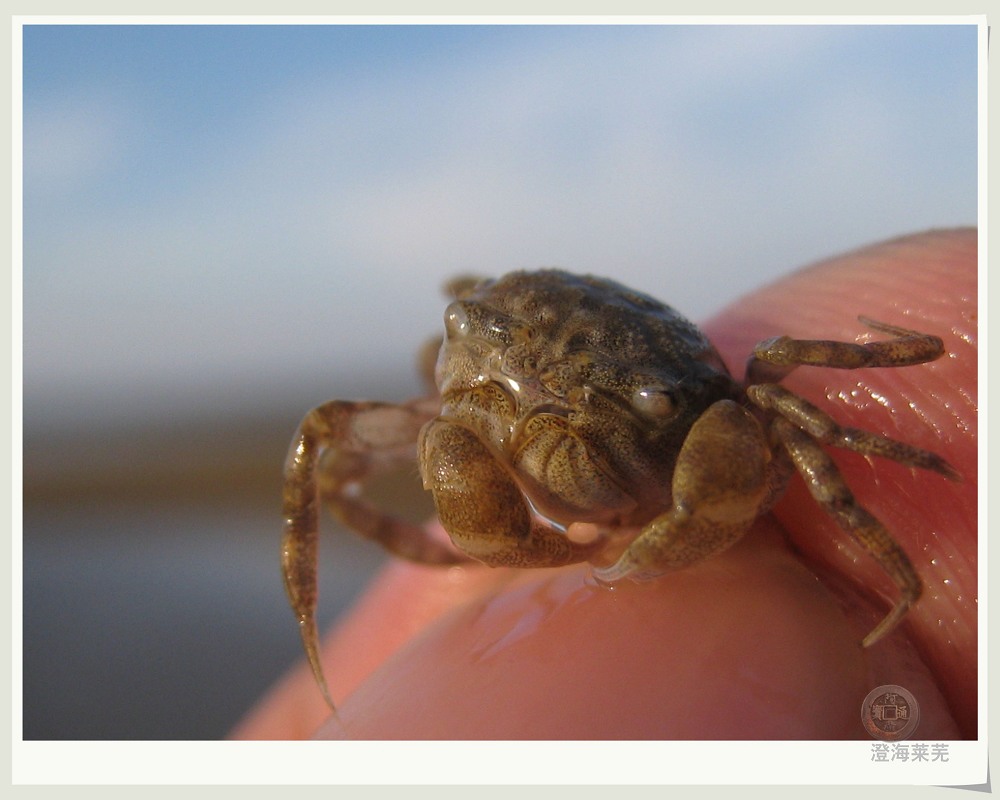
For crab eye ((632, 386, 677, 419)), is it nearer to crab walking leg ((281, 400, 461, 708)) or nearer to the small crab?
the small crab

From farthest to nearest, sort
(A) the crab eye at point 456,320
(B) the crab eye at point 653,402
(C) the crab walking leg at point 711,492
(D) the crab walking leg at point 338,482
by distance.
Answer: (D) the crab walking leg at point 338,482 < (A) the crab eye at point 456,320 < (B) the crab eye at point 653,402 < (C) the crab walking leg at point 711,492

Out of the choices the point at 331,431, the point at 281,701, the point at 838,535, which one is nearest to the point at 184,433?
the point at 281,701

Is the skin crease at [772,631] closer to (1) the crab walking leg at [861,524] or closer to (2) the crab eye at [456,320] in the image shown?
(1) the crab walking leg at [861,524]

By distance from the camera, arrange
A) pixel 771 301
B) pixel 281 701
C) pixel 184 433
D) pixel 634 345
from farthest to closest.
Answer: pixel 184 433, pixel 281 701, pixel 771 301, pixel 634 345

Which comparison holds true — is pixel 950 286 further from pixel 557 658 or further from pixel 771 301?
pixel 557 658

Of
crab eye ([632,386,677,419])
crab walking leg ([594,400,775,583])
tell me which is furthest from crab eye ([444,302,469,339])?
crab walking leg ([594,400,775,583])

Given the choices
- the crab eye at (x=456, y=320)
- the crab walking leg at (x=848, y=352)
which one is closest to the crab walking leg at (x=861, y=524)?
the crab walking leg at (x=848, y=352)

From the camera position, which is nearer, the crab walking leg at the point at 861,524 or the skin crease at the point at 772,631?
the crab walking leg at the point at 861,524

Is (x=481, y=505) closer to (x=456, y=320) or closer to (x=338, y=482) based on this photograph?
(x=456, y=320)
